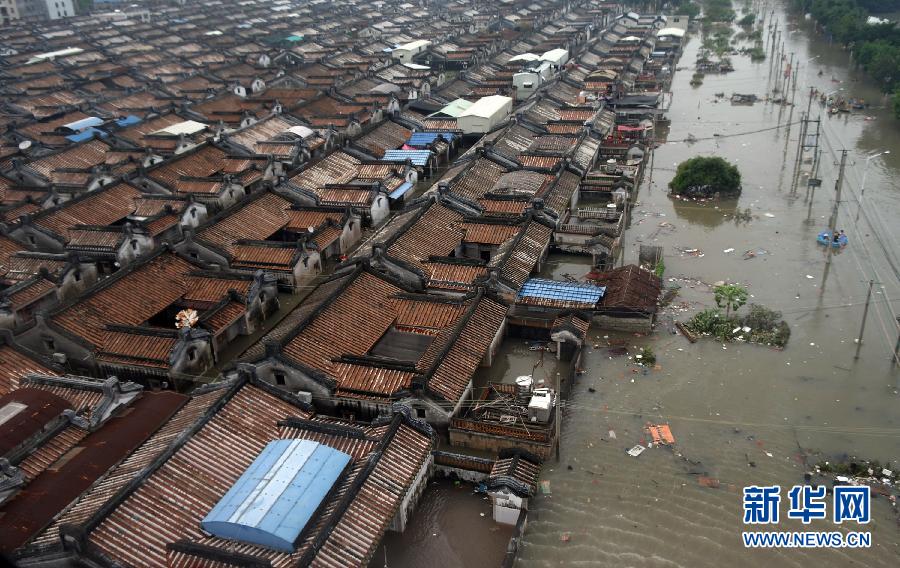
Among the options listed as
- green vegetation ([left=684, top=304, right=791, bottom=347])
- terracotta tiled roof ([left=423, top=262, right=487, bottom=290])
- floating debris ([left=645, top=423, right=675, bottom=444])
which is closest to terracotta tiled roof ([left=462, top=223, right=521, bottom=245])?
terracotta tiled roof ([left=423, top=262, right=487, bottom=290])

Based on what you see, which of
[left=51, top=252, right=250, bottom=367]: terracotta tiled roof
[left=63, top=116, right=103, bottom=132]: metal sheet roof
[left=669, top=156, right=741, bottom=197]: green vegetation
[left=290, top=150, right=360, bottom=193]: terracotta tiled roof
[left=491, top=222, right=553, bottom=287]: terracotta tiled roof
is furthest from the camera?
[left=63, top=116, right=103, bottom=132]: metal sheet roof

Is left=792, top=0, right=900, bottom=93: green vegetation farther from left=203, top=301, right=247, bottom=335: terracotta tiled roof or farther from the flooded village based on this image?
left=203, top=301, right=247, bottom=335: terracotta tiled roof

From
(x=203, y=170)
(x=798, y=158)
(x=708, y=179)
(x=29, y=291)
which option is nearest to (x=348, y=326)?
(x=29, y=291)

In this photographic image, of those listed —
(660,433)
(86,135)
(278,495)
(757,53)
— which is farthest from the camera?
(757,53)

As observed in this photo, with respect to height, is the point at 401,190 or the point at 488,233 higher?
the point at 488,233

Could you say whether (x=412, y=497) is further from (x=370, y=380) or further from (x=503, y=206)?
(x=503, y=206)

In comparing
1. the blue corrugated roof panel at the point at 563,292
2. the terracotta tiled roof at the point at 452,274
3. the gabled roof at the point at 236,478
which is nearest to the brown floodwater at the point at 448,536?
the gabled roof at the point at 236,478

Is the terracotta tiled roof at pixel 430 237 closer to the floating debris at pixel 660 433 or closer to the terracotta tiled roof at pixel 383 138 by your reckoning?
the floating debris at pixel 660 433
